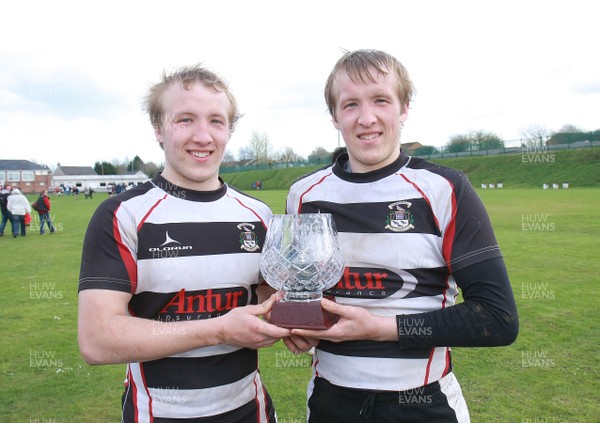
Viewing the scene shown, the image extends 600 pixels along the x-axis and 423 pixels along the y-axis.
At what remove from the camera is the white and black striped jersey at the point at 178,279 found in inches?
85.4

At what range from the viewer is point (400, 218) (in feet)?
7.37

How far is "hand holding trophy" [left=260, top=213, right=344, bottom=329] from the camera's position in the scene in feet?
6.63

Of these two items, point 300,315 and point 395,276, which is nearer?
point 300,315

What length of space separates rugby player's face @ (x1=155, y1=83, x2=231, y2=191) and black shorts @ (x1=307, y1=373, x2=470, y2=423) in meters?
1.26

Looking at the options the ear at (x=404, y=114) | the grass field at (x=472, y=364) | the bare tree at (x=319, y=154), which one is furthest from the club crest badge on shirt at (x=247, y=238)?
the bare tree at (x=319, y=154)

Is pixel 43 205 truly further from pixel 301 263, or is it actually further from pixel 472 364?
pixel 301 263

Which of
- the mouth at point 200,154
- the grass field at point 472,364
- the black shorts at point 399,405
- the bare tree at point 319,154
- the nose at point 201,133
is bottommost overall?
the grass field at point 472,364

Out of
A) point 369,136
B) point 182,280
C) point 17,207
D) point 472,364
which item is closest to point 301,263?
point 182,280

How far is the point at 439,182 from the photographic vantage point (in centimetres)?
224

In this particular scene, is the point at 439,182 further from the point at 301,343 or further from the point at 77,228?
the point at 77,228

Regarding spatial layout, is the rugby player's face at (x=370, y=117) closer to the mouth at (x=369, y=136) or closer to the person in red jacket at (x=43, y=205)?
the mouth at (x=369, y=136)

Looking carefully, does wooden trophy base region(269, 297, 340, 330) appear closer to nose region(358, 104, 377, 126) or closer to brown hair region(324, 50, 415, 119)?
nose region(358, 104, 377, 126)

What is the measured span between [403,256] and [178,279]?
107 cm

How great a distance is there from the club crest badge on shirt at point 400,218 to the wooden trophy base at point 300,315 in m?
0.53
